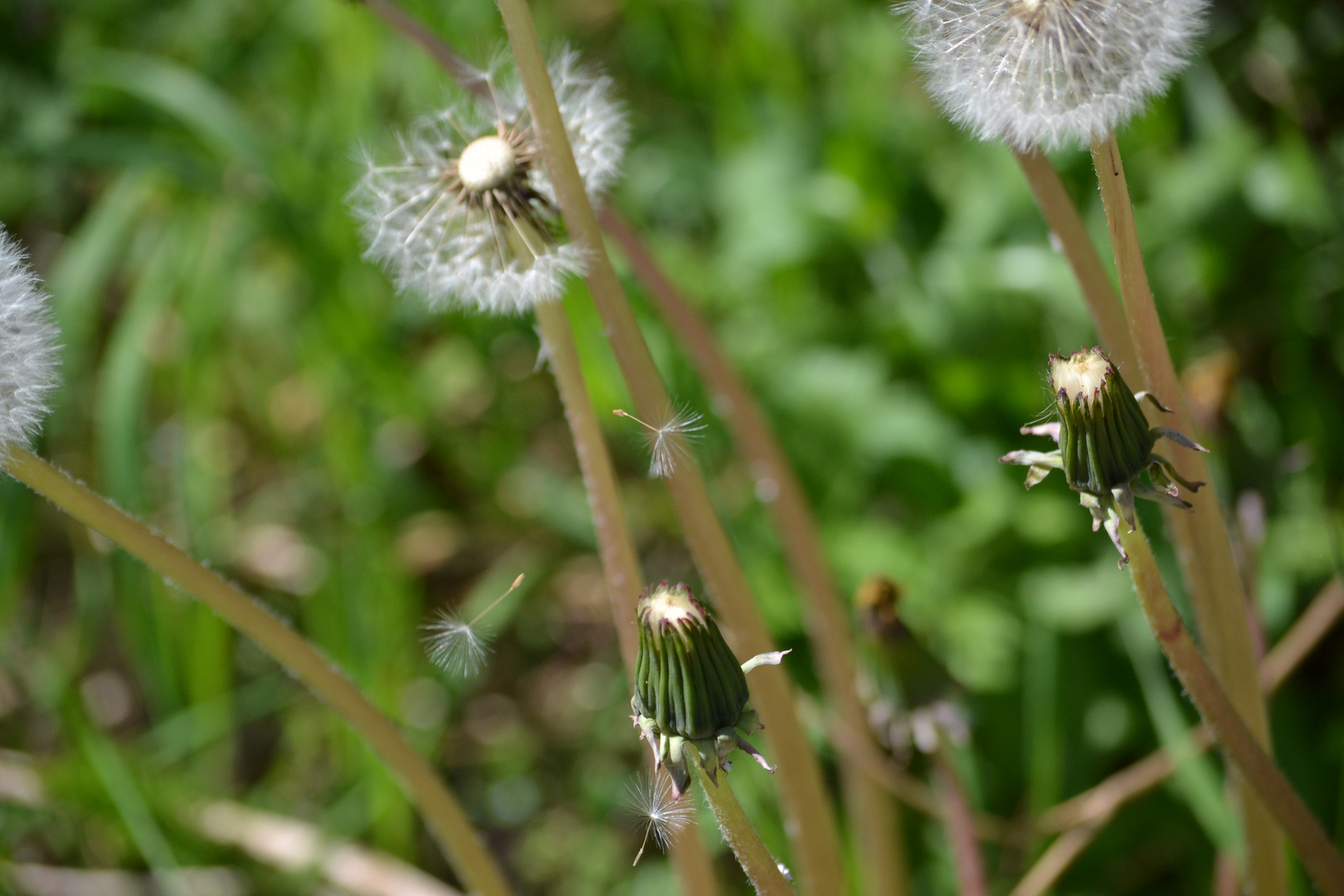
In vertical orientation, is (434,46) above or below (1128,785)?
above

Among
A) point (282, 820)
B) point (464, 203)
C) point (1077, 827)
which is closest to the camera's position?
point (464, 203)

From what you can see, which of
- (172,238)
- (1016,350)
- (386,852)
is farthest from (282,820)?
(1016,350)

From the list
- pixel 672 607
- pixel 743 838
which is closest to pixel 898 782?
pixel 743 838

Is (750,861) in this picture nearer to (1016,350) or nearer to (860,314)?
(1016,350)

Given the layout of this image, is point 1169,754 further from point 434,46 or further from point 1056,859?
point 434,46

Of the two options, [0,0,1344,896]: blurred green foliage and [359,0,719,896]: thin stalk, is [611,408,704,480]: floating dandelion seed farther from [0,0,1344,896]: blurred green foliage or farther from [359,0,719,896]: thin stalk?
[0,0,1344,896]: blurred green foliage

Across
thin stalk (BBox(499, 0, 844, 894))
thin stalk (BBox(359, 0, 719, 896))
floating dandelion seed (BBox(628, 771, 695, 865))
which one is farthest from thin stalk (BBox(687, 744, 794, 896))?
thin stalk (BBox(499, 0, 844, 894))
